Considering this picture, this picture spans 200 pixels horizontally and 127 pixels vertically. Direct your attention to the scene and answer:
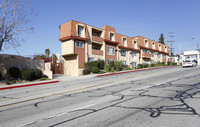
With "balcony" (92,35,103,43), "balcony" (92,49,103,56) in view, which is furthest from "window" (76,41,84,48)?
"balcony" (92,35,103,43)

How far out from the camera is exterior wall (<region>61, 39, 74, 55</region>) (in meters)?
25.8

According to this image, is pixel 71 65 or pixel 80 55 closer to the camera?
pixel 80 55

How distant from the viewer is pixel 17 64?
1977 cm

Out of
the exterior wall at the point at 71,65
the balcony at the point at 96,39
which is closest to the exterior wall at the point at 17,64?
the exterior wall at the point at 71,65

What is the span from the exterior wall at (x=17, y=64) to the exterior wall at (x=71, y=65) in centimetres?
603

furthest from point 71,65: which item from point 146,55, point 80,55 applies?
point 146,55

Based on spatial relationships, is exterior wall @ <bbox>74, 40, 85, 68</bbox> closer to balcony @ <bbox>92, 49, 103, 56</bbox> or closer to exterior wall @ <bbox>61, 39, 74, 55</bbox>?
exterior wall @ <bbox>61, 39, 74, 55</bbox>

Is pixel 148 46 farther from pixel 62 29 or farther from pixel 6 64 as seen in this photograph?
pixel 6 64

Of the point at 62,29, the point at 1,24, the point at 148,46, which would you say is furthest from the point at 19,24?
the point at 148,46

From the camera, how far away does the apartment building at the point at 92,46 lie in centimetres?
2630

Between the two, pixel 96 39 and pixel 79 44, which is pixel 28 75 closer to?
pixel 79 44

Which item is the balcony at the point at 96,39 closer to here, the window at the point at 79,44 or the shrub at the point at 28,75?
the window at the point at 79,44

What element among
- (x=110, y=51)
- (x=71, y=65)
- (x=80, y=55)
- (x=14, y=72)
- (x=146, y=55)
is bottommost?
(x=14, y=72)

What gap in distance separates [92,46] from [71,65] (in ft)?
21.5
